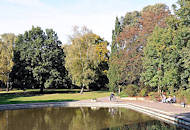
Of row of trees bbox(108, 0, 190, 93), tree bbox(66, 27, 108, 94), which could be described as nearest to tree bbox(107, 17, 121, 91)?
row of trees bbox(108, 0, 190, 93)

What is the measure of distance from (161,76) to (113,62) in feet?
35.6

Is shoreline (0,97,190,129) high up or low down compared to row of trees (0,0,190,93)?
down

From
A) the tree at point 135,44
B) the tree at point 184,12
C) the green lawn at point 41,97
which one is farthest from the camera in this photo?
the tree at point 135,44

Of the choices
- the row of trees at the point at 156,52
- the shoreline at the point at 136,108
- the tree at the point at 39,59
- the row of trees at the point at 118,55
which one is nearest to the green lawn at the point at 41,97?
the row of trees at the point at 118,55

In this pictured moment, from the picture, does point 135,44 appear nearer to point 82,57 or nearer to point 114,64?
point 114,64

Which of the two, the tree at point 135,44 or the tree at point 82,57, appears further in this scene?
the tree at point 82,57

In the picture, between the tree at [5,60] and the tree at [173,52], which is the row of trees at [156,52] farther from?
the tree at [5,60]

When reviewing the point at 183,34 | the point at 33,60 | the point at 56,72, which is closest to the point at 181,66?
the point at 183,34

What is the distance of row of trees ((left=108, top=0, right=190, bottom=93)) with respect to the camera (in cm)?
2153

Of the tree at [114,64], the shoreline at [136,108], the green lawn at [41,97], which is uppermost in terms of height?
the tree at [114,64]

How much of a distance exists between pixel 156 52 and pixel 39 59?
2659 cm

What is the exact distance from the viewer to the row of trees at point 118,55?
2233 centimetres

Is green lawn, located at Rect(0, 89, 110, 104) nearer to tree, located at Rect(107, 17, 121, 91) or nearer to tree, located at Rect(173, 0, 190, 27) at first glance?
tree, located at Rect(107, 17, 121, 91)

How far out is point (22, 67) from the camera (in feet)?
148
